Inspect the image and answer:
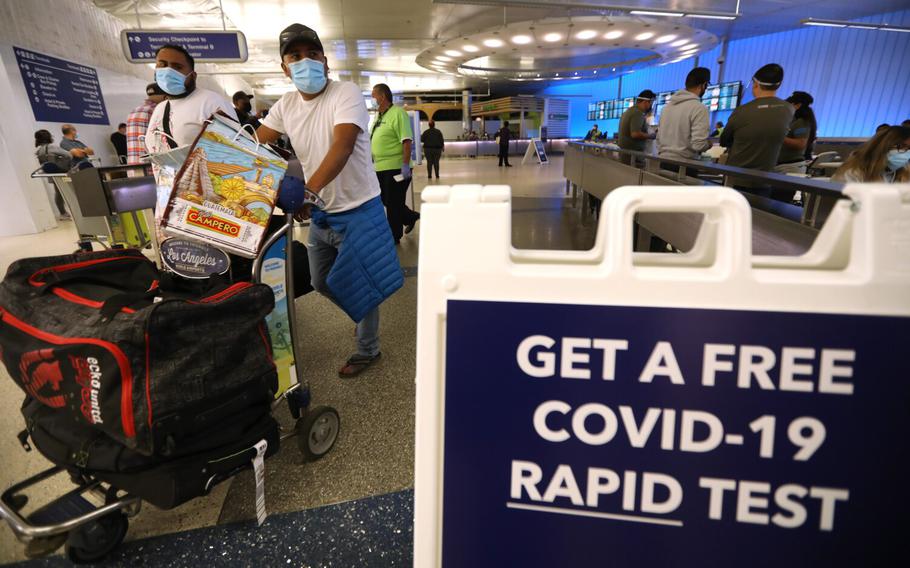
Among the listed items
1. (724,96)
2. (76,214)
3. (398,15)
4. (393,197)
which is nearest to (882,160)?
(393,197)

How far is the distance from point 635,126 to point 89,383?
17.8ft

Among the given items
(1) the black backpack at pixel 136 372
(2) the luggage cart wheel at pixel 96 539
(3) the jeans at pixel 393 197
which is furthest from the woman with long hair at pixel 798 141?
(2) the luggage cart wheel at pixel 96 539

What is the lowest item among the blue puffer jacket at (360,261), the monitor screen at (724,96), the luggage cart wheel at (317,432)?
the luggage cart wheel at (317,432)

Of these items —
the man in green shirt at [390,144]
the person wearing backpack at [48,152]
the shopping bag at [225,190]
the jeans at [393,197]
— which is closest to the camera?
the shopping bag at [225,190]

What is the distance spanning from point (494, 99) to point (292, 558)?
102 feet

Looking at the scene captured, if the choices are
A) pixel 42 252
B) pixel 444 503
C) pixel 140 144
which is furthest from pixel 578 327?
pixel 42 252

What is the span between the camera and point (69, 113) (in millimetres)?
7852

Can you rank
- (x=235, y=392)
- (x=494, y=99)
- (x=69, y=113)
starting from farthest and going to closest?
1. (x=494, y=99)
2. (x=69, y=113)
3. (x=235, y=392)

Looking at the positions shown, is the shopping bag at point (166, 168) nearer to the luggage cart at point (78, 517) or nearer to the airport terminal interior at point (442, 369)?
the airport terminal interior at point (442, 369)

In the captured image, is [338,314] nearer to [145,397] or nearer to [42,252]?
[145,397]

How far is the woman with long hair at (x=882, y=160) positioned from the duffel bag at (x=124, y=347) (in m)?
3.21

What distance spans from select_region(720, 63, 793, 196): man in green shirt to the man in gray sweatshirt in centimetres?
47

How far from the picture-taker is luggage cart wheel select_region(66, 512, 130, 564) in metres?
1.18

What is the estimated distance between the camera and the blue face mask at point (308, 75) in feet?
6.06
